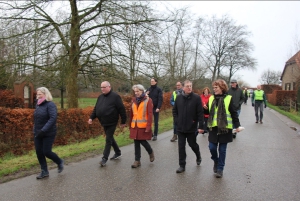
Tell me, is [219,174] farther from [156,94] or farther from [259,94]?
[259,94]

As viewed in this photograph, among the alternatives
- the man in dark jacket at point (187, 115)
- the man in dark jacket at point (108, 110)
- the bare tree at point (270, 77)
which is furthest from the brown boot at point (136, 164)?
the bare tree at point (270, 77)

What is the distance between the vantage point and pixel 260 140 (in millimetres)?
8969

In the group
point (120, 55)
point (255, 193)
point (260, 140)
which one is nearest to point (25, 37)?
point (120, 55)

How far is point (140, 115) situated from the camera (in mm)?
5855

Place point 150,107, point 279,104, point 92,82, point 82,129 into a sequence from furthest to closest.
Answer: point 279,104, point 92,82, point 82,129, point 150,107

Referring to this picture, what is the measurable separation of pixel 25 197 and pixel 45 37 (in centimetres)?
930

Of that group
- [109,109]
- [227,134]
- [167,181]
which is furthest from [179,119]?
[109,109]

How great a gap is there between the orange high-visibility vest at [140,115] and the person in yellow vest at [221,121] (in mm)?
1370

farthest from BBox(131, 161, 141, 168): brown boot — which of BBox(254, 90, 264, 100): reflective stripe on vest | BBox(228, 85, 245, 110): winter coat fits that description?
BBox(254, 90, 264, 100): reflective stripe on vest

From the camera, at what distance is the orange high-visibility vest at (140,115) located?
19.1ft

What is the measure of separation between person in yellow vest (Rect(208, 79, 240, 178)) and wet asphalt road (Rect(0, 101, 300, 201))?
1.61ft

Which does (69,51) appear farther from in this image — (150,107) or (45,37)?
(150,107)

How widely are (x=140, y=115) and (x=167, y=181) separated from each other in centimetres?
155

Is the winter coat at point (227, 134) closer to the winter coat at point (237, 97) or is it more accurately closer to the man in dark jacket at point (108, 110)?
the man in dark jacket at point (108, 110)
